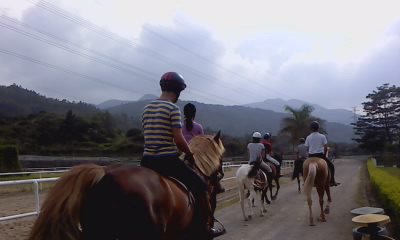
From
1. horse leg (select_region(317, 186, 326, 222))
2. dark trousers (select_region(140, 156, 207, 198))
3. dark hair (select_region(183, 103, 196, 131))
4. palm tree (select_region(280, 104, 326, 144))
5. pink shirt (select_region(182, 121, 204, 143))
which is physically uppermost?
palm tree (select_region(280, 104, 326, 144))

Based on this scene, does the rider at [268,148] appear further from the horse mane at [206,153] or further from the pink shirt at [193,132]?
the horse mane at [206,153]

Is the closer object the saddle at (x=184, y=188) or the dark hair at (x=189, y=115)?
the saddle at (x=184, y=188)

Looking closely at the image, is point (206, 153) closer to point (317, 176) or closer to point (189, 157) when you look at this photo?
point (189, 157)

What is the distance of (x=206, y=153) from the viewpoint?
607 cm

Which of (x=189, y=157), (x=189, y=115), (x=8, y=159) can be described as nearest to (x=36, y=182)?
(x=189, y=115)

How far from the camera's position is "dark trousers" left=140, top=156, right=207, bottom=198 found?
15.8 feet

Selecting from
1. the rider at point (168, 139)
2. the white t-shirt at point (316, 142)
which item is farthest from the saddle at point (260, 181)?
the rider at point (168, 139)

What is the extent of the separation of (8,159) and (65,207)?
28.2m

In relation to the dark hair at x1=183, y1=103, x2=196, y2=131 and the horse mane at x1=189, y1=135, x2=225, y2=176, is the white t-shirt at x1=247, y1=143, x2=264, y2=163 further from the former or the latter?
the horse mane at x1=189, y1=135, x2=225, y2=176

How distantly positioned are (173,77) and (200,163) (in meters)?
1.46

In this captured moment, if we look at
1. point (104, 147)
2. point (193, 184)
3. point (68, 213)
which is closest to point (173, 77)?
point (193, 184)

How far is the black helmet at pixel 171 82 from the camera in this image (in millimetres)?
5008

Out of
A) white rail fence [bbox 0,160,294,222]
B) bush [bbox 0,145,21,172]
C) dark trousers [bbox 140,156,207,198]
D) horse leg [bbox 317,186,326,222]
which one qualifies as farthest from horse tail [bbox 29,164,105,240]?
bush [bbox 0,145,21,172]

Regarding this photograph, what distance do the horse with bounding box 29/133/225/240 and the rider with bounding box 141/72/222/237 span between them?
579 mm
